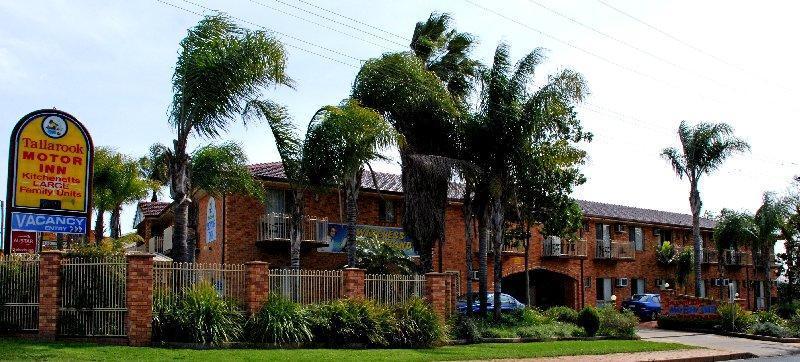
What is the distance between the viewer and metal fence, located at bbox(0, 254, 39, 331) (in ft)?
56.0

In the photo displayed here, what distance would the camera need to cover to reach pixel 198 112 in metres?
18.6

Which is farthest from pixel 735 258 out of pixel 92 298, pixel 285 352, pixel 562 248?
pixel 92 298

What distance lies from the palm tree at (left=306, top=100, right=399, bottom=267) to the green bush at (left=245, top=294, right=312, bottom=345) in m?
4.62

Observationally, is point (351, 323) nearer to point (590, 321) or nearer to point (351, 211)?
point (351, 211)

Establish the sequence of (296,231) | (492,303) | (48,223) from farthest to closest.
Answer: (492,303), (296,231), (48,223)

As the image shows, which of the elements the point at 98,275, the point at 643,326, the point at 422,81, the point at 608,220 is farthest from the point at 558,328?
the point at 608,220

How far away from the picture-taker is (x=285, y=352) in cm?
1702

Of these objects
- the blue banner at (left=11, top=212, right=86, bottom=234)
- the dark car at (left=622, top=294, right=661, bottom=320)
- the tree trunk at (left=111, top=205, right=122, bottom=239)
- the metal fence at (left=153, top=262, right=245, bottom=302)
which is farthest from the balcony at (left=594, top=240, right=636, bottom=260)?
the blue banner at (left=11, top=212, right=86, bottom=234)

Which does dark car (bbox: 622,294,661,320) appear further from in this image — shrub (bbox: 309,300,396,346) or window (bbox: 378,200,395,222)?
shrub (bbox: 309,300,396,346)

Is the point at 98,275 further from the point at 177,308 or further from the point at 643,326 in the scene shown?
the point at 643,326

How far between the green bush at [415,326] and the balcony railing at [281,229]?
9413mm

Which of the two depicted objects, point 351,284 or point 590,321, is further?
point 590,321

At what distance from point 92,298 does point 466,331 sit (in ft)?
32.0

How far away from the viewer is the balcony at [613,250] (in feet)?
142
